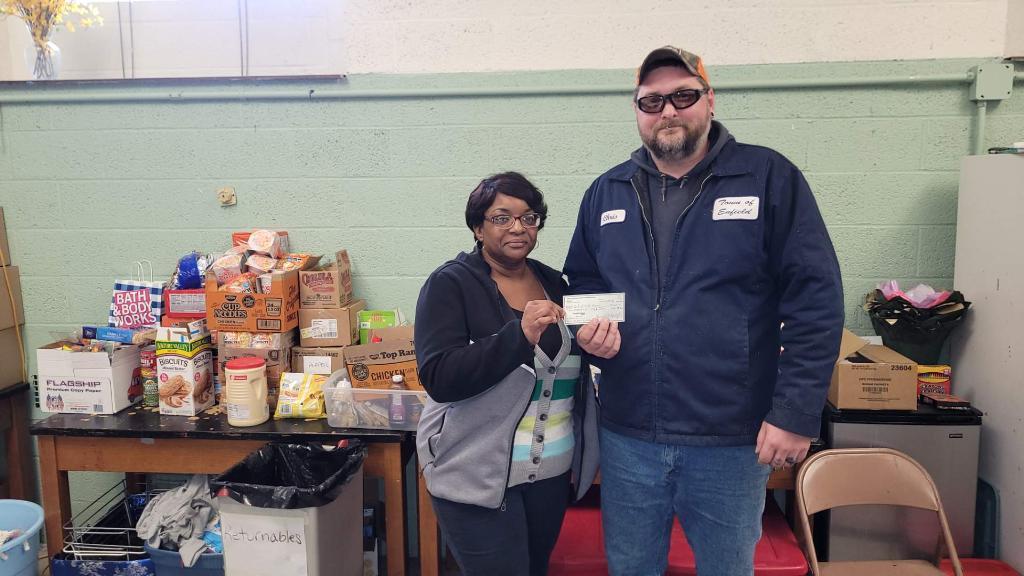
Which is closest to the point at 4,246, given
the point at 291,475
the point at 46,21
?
the point at 46,21

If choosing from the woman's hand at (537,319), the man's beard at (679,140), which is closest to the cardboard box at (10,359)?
the woman's hand at (537,319)

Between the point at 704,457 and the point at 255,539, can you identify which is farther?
the point at 255,539

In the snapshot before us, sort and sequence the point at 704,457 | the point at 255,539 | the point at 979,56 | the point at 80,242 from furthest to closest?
the point at 80,242
the point at 979,56
the point at 255,539
the point at 704,457

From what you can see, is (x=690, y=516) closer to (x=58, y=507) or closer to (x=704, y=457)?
(x=704, y=457)

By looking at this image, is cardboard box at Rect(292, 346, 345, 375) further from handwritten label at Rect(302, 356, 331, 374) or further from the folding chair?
the folding chair

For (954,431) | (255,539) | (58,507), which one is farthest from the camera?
(58,507)

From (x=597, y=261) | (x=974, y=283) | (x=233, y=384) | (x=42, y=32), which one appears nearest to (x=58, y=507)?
(x=233, y=384)

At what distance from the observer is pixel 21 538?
2.29m

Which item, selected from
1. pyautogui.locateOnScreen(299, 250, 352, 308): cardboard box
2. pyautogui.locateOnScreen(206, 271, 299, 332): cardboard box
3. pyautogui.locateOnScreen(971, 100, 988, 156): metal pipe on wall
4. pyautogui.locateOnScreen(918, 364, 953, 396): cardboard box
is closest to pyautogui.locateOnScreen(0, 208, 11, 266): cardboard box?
pyautogui.locateOnScreen(206, 271, 299, 332): cardboard box

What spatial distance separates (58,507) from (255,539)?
95 centimetres

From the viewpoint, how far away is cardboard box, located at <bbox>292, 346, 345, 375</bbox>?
258 centimetres

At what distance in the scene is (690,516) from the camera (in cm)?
157

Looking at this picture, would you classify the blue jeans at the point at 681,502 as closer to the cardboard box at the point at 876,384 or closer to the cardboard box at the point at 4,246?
the cardboard box at the point at 876,384

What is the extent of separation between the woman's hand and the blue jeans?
1.15 ft
